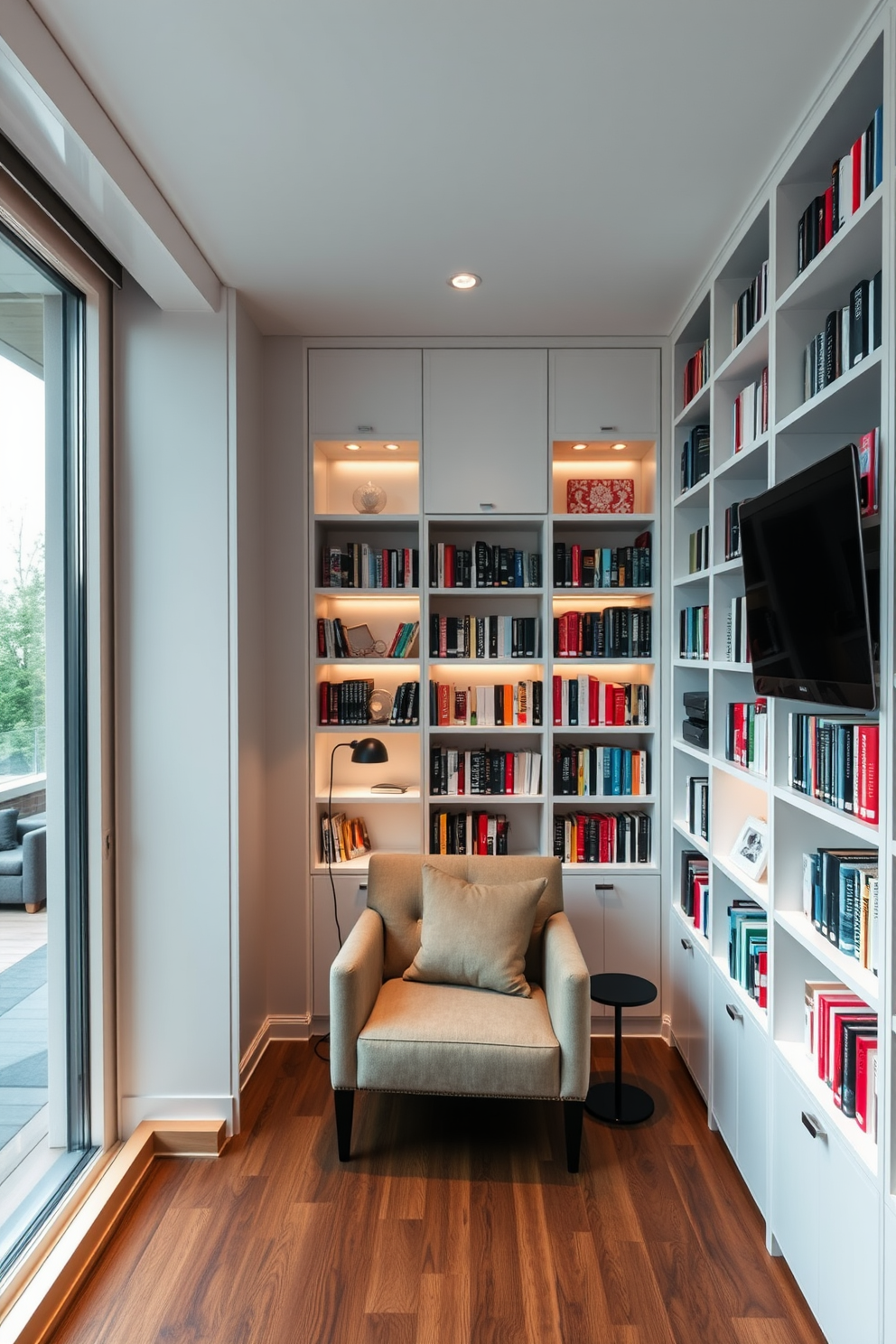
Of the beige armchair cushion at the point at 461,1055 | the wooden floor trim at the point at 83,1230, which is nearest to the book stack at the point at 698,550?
the beige armchair cushion at the point at 461,1055

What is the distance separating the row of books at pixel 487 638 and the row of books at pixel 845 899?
1.58m

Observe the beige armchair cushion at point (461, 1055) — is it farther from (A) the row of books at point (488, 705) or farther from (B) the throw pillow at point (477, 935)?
(A) the row of books at point (488, 705)

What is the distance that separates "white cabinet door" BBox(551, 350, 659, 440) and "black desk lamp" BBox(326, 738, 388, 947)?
1481mm

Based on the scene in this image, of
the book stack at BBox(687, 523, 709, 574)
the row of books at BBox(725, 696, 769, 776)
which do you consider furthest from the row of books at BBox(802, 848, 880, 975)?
the book stack at BBox(687, 523, 709, 574)

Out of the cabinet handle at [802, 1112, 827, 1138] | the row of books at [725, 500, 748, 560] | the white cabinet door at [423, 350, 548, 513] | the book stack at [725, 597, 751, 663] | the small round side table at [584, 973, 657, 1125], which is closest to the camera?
the cabinet handle at [802, 1112, 827, 1138]

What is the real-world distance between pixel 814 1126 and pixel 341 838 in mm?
2071

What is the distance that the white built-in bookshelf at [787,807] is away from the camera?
157 centimetres

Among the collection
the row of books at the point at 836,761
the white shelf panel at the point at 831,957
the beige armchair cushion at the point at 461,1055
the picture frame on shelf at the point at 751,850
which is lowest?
the beige armchair cushion at the point at 461,1055

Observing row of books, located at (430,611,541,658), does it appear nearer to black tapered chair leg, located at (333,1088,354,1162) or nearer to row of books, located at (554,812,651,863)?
row of books, located at (554,812,651,863)

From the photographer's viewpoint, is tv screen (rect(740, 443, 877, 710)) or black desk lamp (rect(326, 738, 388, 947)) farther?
black desk lamp (rect(326, 738, 388, 947))

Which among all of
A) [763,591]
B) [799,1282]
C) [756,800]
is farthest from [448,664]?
[799,1282]

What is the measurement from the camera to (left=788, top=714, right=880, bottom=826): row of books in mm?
1662

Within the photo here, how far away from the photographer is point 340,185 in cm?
222

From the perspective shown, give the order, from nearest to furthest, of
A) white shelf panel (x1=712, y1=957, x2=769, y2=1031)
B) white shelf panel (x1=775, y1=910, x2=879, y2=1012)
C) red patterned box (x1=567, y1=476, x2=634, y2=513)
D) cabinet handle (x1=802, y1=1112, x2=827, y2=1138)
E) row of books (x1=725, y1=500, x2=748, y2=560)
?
white shelf panel (x1=775, y1=910, x2=879, y2=1012), cabinet handle (x1=802, y1=1112, x2=827, y2=1138), white shelf panel (x1=712, y1=957, x2=769, y2=1031), row of books (x1=725, y1=500, x2=748, y2=560), red patterned box (x1=567, y1=476, x2=634, y2=513)
